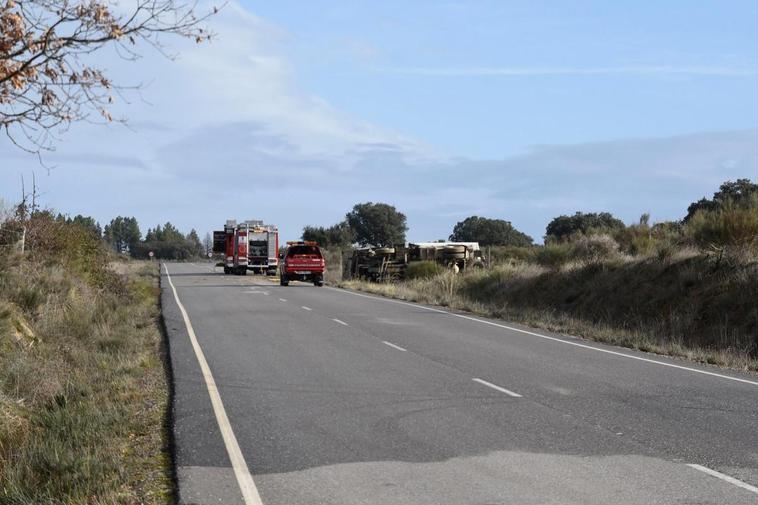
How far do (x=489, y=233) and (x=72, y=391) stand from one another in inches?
3751

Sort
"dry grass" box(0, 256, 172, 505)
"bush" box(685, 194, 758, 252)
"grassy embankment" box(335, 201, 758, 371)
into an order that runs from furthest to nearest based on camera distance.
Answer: "bush" box(685, 194, 758, 252) → "grassy embankment" box(335, 201, 758, 371) → "dry grass" box(0, 256, 172, 505)

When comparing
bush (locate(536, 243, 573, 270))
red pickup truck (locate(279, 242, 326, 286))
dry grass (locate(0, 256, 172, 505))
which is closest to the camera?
dry grass (locate(0, 256, 172, 505))

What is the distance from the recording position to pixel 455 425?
9.05 metres

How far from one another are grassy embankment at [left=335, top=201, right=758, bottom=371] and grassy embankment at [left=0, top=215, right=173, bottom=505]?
32.0ft

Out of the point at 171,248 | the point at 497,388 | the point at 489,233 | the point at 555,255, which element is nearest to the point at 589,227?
the point at 555,255

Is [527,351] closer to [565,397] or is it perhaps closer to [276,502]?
[565,397]

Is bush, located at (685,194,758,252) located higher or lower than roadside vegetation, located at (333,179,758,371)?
higher

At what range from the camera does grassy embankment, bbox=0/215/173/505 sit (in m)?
6.98

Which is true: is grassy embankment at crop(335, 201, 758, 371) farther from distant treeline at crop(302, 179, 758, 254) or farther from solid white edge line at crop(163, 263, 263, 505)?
solid white edge line at crop(163, 263, 263, 505)

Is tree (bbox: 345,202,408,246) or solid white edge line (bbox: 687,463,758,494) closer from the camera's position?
solid white edge line (bbox: 687,463,758,494)

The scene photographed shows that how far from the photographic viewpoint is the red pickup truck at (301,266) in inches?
1778

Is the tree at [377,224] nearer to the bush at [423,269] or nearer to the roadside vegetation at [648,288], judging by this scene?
the bush at [423,269]

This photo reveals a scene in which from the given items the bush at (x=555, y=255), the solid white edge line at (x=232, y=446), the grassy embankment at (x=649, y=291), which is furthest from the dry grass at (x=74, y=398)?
the bush at (x=555, y=255)

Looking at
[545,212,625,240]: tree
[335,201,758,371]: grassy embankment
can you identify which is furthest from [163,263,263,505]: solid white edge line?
[545,212,625,240]: tree
